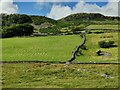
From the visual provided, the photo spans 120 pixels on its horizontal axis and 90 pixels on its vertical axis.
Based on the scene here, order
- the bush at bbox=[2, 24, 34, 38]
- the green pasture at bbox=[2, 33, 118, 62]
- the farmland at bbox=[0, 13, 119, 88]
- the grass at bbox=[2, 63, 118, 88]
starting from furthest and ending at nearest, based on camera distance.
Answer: the bush at bbox=[2, 24, 34, 38], the green pasture at bbox=[2, 33, 118, 62], the farmland at bbox=[0, 13, 119, 88], the grass at bbox=[2, 63, 118, 88]

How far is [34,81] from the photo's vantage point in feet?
135

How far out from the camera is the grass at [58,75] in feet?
125

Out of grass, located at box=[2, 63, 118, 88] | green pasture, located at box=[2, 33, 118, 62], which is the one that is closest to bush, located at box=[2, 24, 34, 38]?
green pasture, located at box=[2, 33, 118, 62]

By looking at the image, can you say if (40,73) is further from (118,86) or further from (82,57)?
(82,57)

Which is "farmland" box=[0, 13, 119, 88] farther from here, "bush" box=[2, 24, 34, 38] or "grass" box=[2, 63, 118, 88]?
Result: "bush" box=[2, 24, 34, 38]

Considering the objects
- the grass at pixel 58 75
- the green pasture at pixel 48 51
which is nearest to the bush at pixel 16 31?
the green pasture at pixel 48 51

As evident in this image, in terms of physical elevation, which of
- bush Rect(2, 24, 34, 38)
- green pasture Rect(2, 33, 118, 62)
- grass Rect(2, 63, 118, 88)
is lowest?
grass Rect(2, 63, 118, 88)

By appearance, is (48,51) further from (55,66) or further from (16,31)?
(16,31)

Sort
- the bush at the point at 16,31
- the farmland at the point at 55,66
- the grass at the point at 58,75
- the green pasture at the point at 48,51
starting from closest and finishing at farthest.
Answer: the grass at the point at 58,75 < the farmland at the point at 55,66 < the green pasture at the point at 48,51 < the bush at the point at 16,31

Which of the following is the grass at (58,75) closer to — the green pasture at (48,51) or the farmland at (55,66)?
the farmland at (55,66)

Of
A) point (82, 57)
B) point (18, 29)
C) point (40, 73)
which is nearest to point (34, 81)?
point (40, 73)

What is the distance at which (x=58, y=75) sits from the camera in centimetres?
4534

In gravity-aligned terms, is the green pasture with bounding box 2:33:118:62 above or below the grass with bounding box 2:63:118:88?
above

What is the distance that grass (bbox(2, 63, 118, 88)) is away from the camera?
125ft
